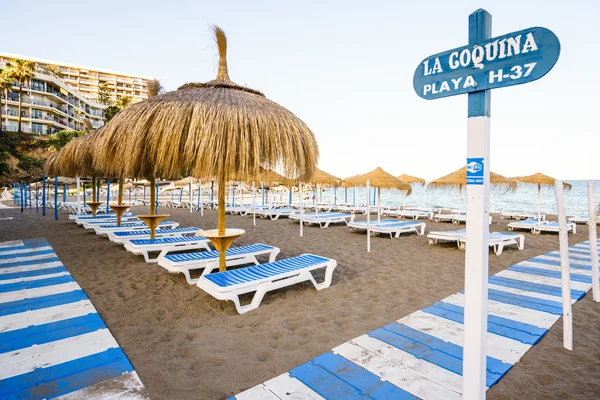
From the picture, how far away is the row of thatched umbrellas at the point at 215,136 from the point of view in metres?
3.98

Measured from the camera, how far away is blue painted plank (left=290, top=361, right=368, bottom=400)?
7.70ft

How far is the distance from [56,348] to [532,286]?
6.63m

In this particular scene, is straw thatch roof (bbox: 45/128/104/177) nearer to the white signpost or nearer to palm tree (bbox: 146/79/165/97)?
palm tree (bbox: 146/79/165/97)

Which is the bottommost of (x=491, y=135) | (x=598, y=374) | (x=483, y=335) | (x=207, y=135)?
(x=598, y=374)

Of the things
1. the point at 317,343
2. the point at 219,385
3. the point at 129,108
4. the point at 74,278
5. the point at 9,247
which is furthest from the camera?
the point at 9,247

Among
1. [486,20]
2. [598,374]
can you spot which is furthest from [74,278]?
[598,374]

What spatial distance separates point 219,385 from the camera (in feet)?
8.21

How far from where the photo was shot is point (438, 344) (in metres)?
3.12

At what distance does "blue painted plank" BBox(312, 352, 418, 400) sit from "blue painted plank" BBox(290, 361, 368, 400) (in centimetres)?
5

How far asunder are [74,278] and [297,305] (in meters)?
4.02

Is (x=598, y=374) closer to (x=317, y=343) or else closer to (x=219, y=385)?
(x=317, y=343)

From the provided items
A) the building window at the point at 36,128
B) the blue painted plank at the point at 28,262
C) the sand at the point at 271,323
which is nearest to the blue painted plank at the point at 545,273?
the sand at the point at 271,323

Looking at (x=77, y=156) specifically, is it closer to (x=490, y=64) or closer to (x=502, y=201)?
(x=490, y=64)

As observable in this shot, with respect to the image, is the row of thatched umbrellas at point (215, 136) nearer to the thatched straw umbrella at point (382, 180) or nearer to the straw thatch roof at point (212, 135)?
the straw thatch roof at point (212, 135)
